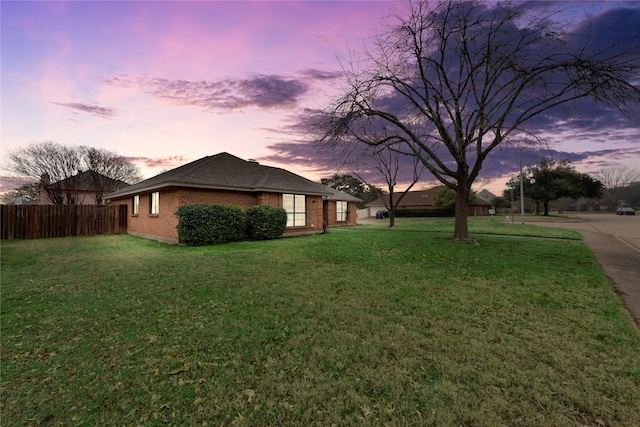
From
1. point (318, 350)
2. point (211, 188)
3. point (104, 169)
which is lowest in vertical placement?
point (318, 350)

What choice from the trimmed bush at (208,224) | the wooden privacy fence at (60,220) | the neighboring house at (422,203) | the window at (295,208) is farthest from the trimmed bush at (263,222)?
the neighboring house at (422,203)

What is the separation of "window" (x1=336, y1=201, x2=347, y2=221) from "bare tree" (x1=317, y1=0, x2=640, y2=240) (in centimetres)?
1628

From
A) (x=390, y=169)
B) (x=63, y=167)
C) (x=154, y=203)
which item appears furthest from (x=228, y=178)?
(x=63, y=167)

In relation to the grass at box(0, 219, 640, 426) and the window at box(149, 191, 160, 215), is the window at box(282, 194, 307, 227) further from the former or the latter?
the grass at box(0, 219, 640, 426)

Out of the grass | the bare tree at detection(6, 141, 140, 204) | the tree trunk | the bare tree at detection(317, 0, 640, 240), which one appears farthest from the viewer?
the bare tree at detection(6, 141, 140, 204)

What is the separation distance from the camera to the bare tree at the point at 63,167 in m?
26.3

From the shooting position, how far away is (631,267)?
7457 mm

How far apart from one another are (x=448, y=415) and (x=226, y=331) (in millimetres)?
2827

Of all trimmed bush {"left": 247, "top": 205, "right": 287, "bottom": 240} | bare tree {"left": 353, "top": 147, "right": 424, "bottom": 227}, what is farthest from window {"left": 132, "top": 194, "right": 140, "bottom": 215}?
bare tree {"left": 353, "top": 147, "right": 424, "bottom": 227}

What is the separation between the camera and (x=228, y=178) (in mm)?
14914

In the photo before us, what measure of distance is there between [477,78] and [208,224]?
14.5 metres

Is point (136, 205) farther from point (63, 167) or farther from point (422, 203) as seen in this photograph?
point (422, 203)

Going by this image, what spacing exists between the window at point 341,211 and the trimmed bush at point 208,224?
16973 millimetres

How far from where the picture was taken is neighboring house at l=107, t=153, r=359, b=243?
1318cm
